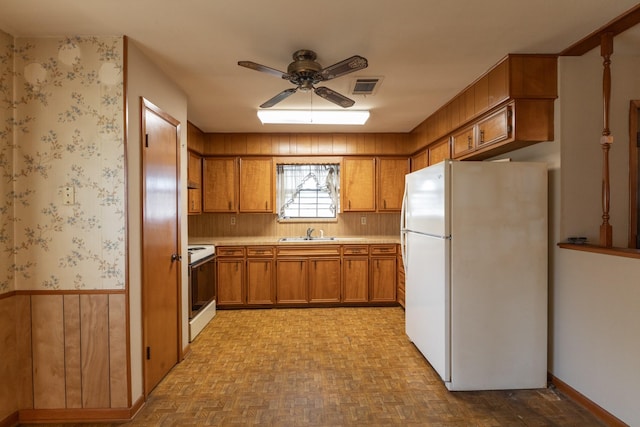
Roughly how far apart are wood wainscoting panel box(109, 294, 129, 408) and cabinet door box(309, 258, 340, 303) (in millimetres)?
2604

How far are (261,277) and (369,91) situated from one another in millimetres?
2721

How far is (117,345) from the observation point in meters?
2.10

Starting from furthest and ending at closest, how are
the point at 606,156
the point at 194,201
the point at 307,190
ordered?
the point at 307,190, the point at 194,201, the point at 606,156

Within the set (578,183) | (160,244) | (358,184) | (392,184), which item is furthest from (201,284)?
(578,183)

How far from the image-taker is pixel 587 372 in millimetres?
2191

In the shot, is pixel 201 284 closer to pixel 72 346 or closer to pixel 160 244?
pixel 160 244

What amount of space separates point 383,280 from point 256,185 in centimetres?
224

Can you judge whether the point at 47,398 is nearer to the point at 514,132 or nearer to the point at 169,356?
the point at 169,356

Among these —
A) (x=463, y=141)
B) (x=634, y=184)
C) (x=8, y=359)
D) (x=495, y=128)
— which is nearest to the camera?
(x=8, y=359)

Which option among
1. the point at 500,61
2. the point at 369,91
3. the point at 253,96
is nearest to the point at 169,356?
the point at 253,96

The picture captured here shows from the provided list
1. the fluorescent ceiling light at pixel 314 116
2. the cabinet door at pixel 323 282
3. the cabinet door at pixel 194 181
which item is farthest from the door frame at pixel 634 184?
the cabinet door at pixel 194 181

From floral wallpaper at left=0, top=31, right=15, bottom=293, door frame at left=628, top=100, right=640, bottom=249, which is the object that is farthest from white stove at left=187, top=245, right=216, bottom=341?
door frame at left=628, top=100, right=640, bottom=249

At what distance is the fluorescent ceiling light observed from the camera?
3.73 m

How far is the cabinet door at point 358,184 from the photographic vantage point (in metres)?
4.75
